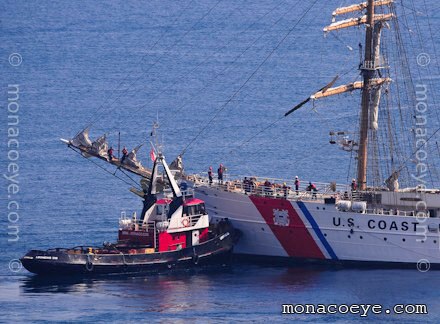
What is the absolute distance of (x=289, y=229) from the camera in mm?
149500

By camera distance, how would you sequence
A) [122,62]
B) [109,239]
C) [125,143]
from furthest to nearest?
[122,62], [125,143], [109,239]

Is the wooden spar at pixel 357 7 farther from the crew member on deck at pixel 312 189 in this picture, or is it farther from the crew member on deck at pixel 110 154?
the crew member on deck at pixel 110 154

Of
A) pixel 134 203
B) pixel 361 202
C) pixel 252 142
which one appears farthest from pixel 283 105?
pixel 361 202

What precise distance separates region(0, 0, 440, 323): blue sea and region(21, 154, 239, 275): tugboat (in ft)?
4.10

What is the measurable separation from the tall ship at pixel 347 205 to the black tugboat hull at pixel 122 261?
349 cm

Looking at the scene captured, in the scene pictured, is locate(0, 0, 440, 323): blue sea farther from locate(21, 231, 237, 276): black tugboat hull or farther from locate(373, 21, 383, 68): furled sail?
locate(373, 21, 383, 68): furled sail

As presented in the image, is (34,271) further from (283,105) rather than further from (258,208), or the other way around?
(283,105)

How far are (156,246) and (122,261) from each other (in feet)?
10.2

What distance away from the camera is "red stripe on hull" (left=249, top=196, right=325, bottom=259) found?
489ft

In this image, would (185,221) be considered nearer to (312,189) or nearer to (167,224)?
(167,224)

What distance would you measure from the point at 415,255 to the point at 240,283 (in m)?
12.6

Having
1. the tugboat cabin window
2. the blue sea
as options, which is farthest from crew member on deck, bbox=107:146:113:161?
the tugboat cabin window

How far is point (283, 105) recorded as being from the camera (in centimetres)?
18338

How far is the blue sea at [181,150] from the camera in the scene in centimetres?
13738
